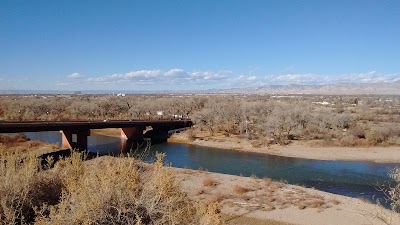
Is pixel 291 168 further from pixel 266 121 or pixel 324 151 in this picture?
pixel 266 121

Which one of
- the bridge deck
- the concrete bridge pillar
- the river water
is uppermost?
the bridge deck

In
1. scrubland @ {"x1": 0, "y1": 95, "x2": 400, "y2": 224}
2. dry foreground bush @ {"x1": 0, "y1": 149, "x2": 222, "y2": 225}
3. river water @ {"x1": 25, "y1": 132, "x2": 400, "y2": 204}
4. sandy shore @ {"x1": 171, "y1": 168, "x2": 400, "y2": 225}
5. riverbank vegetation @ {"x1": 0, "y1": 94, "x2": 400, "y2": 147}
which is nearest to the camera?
dry foreground bush @ {"x1": 0, "y1": 149, "x2": 222, "y2": 225}

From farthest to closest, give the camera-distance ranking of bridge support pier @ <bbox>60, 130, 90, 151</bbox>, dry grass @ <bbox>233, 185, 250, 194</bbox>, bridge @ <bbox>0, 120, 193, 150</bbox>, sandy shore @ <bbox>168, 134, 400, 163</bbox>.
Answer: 1. bridge support pier @ <bbox>60, 130, 90, 151</bbox>
2. sandy shore @ <bbox>168, 134, 400, 163</bbox>
3. bridge @ <bbox>0, 120, 193, 150</bbox>
4. dry grass @ <bbox>233, 185, 250, 194</bbox>

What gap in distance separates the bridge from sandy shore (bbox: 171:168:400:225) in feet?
77.9

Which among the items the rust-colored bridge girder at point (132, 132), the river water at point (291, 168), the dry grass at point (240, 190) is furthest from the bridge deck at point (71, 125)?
the dry grass at point (240, 190)

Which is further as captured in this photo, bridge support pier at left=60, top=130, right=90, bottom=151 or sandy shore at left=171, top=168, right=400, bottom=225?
bridge support pier at left=60, top=130, right=90, bottom=151

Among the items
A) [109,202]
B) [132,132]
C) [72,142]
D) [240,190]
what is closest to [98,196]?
[109,202]

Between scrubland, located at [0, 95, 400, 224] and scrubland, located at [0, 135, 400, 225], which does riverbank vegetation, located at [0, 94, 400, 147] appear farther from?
scrubland, located at [0, 135, 400, 225]

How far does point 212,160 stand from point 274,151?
35.5 feet

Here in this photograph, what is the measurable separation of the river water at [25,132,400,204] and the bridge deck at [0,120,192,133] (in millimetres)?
3512

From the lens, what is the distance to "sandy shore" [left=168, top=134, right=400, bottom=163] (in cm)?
4747

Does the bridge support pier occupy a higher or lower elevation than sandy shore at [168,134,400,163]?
higher

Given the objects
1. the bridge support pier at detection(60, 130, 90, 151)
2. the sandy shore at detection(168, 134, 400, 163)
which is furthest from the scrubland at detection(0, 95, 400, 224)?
the bridge support pier at detection(60, 130, 90, 151)

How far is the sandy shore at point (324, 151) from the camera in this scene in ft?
156
